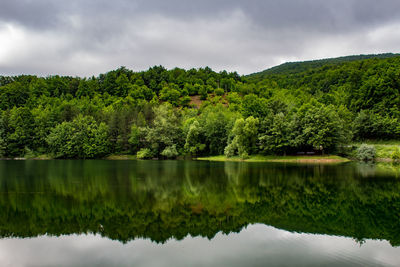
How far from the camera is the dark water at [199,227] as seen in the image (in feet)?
38.7

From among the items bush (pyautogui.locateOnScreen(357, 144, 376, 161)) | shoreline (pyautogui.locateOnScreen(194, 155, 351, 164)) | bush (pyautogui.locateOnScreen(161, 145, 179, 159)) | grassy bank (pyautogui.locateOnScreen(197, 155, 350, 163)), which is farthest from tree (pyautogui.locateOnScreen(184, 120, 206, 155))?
bush (pyautogui.locateOnScreen(357, 144, 376, 161))

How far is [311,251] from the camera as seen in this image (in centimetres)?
1239

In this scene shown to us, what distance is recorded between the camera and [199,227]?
50.1 feet

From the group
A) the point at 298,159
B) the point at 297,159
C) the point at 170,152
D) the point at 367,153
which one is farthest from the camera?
Answer: the point at 170,152

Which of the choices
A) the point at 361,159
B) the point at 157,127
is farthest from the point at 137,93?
the point at 361,159

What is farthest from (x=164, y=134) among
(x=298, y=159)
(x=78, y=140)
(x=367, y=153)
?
(x=367, y=153)

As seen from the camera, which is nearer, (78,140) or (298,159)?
(298,159)

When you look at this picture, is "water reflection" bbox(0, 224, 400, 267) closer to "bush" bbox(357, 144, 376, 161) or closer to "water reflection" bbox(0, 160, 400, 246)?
"water reflection" bbox(0, 160, 400, 246)

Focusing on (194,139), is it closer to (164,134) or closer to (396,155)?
(164,134)

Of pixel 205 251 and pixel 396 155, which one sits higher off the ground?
pixel 205 251

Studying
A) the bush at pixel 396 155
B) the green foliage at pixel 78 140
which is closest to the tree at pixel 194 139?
the green foliage at pixel 78 140

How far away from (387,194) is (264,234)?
14.5 metres

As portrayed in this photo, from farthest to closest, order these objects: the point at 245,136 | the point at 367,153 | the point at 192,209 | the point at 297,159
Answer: the point at 245,136
the point at 297,159
the point at 367,153
the point at 192,209

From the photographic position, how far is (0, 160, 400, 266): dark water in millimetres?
11781
